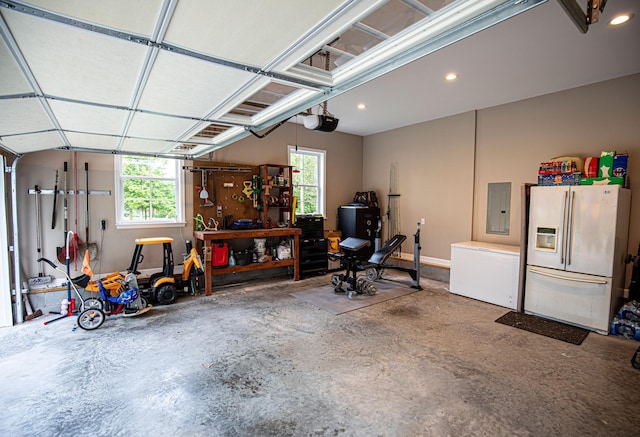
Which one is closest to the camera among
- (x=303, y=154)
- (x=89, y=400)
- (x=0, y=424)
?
(x=0, y=424)

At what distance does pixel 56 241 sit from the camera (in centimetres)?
454

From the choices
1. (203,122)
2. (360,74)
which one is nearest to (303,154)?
(203,122)

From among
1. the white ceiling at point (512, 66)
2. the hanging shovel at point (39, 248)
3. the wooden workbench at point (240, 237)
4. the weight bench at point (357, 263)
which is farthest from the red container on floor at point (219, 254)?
the white ceiling at point (512, 66)

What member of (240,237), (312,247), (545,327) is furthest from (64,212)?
(545,327)

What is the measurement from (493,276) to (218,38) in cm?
494

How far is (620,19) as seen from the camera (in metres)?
2.92

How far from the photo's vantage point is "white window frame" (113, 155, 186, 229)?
498cm

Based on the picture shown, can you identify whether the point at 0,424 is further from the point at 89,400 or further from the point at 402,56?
the point at 402,56

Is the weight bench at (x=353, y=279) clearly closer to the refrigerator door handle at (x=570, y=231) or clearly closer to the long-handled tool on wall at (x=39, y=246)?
the refrigerator door handle at (x=570, y=231)

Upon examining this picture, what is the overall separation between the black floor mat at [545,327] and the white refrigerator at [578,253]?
4.2 inches

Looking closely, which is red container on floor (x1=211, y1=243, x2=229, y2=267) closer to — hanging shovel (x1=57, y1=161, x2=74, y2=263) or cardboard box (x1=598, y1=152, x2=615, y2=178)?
hanging shovel (x1=57, y1=161, x2=74, y2=263)

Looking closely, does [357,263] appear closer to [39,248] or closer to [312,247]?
[312,247]

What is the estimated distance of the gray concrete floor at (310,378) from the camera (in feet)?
7.25

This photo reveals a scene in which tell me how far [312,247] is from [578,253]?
431 cm
